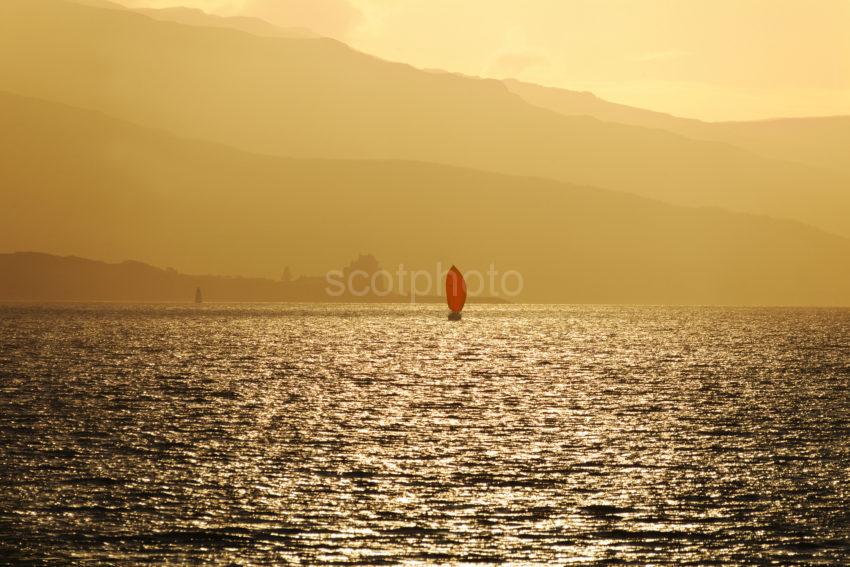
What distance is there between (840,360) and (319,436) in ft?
349

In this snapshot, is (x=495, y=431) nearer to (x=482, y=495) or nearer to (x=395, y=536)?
(x=482, y=495)

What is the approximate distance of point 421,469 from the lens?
5309 cm

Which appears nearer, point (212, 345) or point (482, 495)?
point (482, 495)

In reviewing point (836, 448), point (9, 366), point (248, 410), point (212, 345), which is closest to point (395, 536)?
point (836, 448)

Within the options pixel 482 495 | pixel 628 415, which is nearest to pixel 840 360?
pixel 628 415

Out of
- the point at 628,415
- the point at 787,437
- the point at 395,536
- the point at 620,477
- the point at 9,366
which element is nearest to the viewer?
the point at 395,536

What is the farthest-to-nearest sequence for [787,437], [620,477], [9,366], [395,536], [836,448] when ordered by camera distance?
1. [9,366]
2. [787,437]
3. [836,448]
4. [620,477]
5. [395,536]

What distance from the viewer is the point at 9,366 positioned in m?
121

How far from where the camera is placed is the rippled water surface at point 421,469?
125 ft

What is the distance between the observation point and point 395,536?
3897cm

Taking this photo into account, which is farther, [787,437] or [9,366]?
[9,366]

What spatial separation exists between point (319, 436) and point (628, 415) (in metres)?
25.7

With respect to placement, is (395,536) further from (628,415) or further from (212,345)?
(212,345)

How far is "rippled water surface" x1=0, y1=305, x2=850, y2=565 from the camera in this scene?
125 feet
